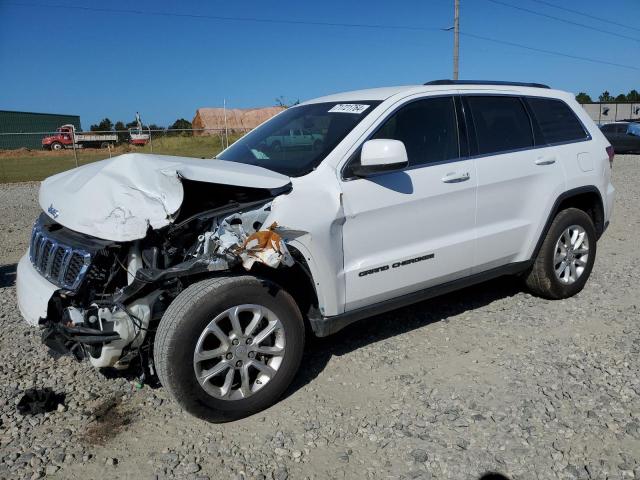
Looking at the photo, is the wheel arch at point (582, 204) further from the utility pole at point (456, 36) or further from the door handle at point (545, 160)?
the utility pole at point (456, 36)

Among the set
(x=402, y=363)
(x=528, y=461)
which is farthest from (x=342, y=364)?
(x=528, y=461)

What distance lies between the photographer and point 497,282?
5.63m

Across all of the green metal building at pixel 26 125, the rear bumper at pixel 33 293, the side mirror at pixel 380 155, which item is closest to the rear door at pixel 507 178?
the side mirror at pixel 380 155

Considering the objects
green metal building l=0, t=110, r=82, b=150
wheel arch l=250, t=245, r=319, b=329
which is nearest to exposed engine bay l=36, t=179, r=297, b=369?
wheel arch l=250, t=245, r=319, b=329

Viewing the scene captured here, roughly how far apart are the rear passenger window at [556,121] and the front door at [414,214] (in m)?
1.03

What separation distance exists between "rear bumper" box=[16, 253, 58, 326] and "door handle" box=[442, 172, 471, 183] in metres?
2.61

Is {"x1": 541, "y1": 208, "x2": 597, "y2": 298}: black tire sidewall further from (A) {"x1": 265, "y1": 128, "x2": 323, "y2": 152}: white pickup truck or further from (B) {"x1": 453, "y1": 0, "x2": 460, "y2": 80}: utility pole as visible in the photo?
(B) {"x1": 453, "y1": 0, "x2": 460, "y2": 80}: utility pole

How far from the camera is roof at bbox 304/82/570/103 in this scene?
13.1 feet

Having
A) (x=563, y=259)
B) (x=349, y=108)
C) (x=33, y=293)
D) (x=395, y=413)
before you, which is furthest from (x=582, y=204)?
(x=33, y=293)

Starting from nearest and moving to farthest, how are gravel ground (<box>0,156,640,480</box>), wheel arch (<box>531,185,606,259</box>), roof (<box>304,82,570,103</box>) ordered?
gravel ground (<box>0,156,640,480</box>)
roof (<box>304,82,570,103</box>)
wheel arch (<box>531,185,606,259</box>)

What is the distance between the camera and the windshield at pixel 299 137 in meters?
3.66

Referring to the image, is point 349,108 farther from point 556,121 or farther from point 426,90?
point 556,121

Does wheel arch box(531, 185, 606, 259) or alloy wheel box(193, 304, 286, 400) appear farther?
wheel arch box(531, 185, 606, 259)

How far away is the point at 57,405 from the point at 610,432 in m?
3.24
